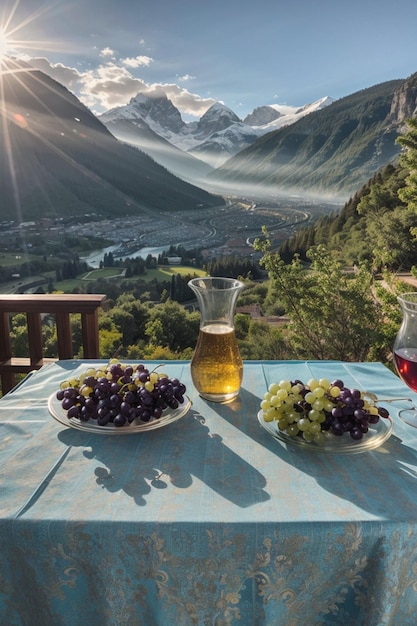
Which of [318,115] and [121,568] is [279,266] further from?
[318,115]

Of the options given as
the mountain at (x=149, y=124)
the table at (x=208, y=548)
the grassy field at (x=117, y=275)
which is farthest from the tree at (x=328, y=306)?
the mountain at (x=149, y=124)

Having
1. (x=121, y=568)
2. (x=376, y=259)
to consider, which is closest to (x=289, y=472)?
(x=121, y=568)

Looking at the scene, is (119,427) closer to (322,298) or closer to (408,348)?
(408,348)

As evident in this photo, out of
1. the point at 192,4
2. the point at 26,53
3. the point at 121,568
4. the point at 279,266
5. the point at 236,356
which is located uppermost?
the point at 192,4

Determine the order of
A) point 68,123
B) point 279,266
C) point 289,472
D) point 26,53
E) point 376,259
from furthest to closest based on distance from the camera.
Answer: point 68,123 → point 26,53 → point 279,266 → point 376,259 → point 289,472

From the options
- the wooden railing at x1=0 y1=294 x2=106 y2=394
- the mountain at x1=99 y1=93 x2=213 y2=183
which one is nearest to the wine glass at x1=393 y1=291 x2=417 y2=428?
the wooden railing at x1=0 y1=294 x2=106 y2=394

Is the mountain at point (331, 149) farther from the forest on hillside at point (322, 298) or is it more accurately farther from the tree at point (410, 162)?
the tree at point (410, 162)
